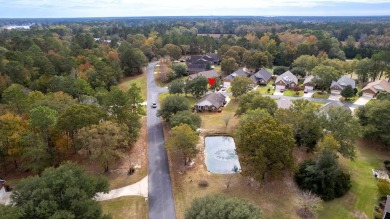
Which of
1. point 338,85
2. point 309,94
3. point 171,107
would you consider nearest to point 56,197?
point 171,107

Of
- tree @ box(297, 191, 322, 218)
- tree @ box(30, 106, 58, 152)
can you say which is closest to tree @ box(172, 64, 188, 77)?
tree @ box(30, 106, 58, 152)

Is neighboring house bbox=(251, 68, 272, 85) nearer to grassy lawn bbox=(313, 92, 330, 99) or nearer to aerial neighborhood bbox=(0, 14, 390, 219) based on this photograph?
grassy lawn bbox=(313, 92, 330, 99)

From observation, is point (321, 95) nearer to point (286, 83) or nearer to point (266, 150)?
point (286, 83)

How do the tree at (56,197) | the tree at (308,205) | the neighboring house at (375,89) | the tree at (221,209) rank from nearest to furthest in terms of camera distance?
the tree at (56,197) < the tree at (221,209) < the tree at (308,205) < the neighboring house at (375,89)

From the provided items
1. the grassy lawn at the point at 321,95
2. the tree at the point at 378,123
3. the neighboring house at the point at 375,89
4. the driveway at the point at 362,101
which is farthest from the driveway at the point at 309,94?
the tree at the point at 378,123

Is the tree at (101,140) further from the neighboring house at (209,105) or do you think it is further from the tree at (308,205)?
the neighboring house at (209,105)

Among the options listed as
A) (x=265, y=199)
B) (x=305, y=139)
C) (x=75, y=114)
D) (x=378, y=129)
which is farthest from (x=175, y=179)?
(x=378, y=129)
